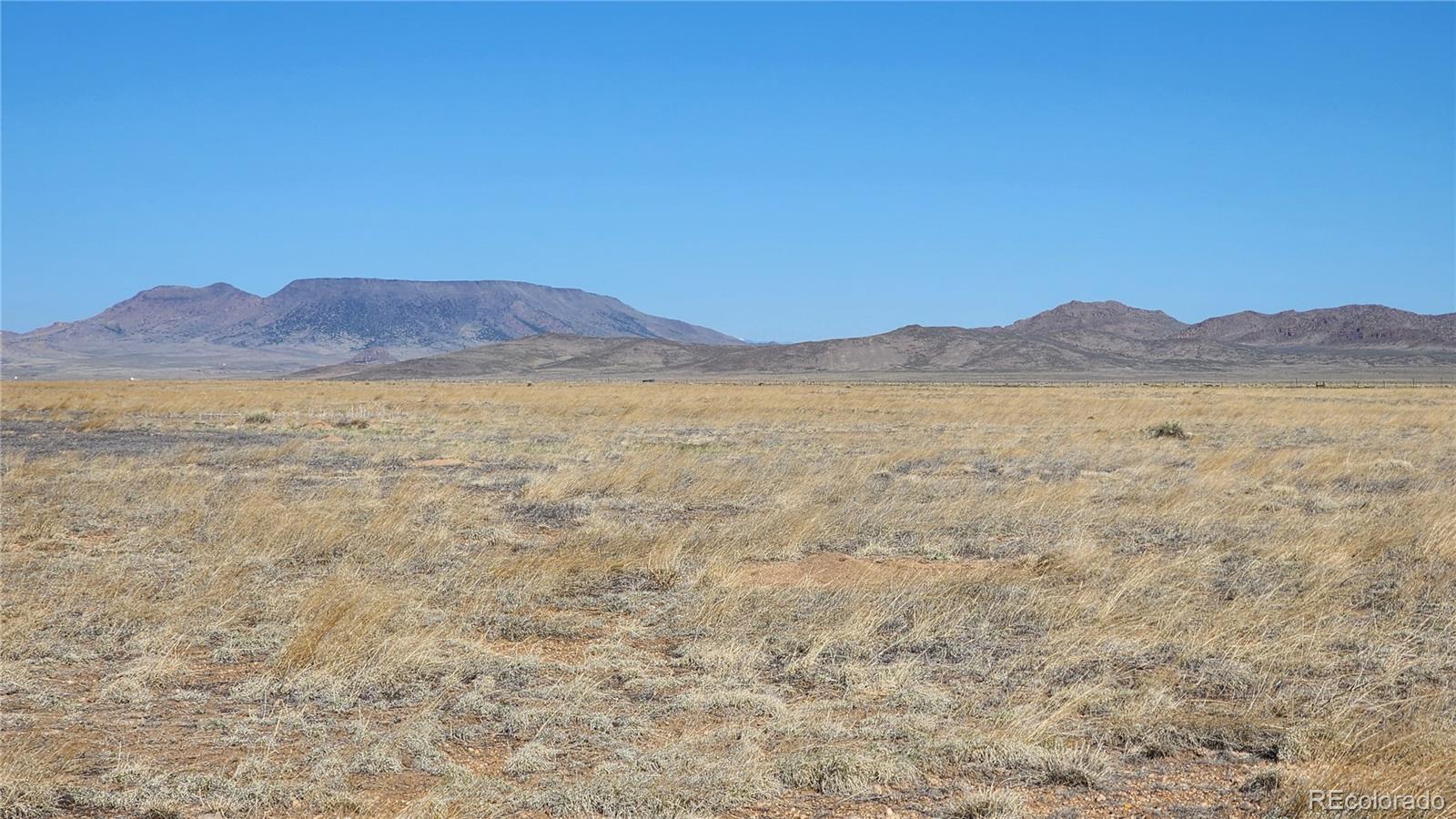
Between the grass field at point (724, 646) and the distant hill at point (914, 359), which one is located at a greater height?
the distant hill at point (914, 359)

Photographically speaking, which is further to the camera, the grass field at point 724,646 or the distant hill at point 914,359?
the distant hill at point 914,359

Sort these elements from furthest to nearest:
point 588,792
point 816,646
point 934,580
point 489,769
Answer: point 934,580
point 816,646
point 489,769
point 588,792

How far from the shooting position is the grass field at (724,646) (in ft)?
16.0

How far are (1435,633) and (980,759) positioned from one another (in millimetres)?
4099

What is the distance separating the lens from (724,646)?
275 inches

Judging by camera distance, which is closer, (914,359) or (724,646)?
(724,646)

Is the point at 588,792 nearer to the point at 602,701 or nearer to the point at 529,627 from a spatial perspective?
the point at 602,701

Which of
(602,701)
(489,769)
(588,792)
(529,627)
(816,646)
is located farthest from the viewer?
(529,627)

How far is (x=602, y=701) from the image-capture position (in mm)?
6059

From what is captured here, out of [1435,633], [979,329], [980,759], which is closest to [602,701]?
[980,759]

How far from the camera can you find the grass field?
4863 mm

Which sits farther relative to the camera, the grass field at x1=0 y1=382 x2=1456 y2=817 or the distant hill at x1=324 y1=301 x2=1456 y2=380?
the distant hill at x1=324 y1=301 x2=1456 y2=380

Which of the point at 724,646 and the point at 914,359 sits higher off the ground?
the point at 914,359

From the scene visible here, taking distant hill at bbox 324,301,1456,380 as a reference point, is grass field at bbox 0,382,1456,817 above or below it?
below
